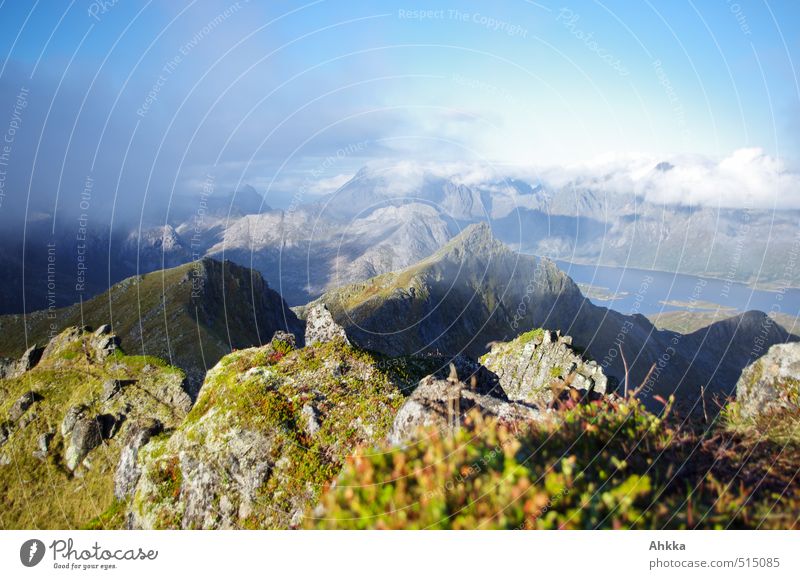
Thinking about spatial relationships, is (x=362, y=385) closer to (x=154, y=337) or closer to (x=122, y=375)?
(x=122, y=375)

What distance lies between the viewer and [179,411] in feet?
89.8

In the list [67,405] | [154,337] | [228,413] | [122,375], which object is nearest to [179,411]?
[122,375]

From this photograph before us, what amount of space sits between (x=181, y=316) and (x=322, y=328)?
214 feet

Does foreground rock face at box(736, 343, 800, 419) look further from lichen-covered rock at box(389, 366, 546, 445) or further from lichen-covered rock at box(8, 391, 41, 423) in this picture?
lichen-covered rock at box(8, 391, 41, 423)

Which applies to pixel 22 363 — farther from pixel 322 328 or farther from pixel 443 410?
pixel 443 410

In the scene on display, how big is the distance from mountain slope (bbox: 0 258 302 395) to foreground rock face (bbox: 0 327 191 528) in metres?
14.3

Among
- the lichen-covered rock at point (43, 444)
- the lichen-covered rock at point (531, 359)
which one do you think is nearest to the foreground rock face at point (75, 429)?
the lichen-covered rock at point (43, 444)

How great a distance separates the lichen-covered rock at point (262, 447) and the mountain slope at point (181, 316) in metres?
39.5

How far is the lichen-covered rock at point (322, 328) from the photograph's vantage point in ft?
56.5

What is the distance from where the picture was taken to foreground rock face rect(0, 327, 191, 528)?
24391 millimetres

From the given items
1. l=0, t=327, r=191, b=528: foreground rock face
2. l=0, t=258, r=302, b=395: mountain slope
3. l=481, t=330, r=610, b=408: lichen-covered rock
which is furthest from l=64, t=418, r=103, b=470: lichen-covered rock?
l=481, t=330, r=610, b=408: lichen-covered rock

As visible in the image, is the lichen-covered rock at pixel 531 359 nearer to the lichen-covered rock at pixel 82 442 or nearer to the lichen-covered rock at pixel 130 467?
the lichen-covered rock at pixel 82 442
